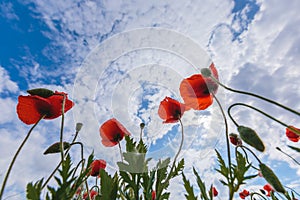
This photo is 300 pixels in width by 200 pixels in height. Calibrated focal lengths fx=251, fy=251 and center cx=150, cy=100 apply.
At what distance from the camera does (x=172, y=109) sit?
1492mm

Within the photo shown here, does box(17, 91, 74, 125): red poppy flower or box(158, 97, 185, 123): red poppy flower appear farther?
box(158, 97, 185, 123): red poppy flower

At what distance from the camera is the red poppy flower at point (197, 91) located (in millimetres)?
1258

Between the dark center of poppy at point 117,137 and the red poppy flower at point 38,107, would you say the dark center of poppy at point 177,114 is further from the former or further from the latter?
the red poppy flower at point 38,107

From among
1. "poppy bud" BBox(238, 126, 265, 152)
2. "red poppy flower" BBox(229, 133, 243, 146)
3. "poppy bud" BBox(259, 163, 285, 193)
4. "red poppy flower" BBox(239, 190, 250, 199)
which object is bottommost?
"poppy bud" BBox(259, 163, 285, 193)

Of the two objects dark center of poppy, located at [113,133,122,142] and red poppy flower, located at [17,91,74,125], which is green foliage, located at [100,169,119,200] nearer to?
red poppy flower, located at [17,91,74,125]

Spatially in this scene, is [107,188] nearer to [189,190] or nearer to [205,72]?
[189,190]

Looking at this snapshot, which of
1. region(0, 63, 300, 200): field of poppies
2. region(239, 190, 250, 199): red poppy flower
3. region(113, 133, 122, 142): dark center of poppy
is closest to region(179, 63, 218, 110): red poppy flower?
region(0, 63, 300, 200): field of poppies

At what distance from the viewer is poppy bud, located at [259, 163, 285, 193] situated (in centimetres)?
85

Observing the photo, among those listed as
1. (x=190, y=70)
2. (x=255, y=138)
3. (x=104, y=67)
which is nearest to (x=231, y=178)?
(x=255, y=138)

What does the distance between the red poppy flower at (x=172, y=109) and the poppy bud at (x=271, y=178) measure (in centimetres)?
62

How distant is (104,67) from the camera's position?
1.35 m

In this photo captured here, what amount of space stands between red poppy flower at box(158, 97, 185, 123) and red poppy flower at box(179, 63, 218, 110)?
156 mm

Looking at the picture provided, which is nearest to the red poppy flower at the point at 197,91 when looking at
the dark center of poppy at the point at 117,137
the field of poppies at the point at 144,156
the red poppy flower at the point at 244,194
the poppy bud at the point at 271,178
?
the field of poppies at the point at 144,156

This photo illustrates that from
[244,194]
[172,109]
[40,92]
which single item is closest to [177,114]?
[172,109]
